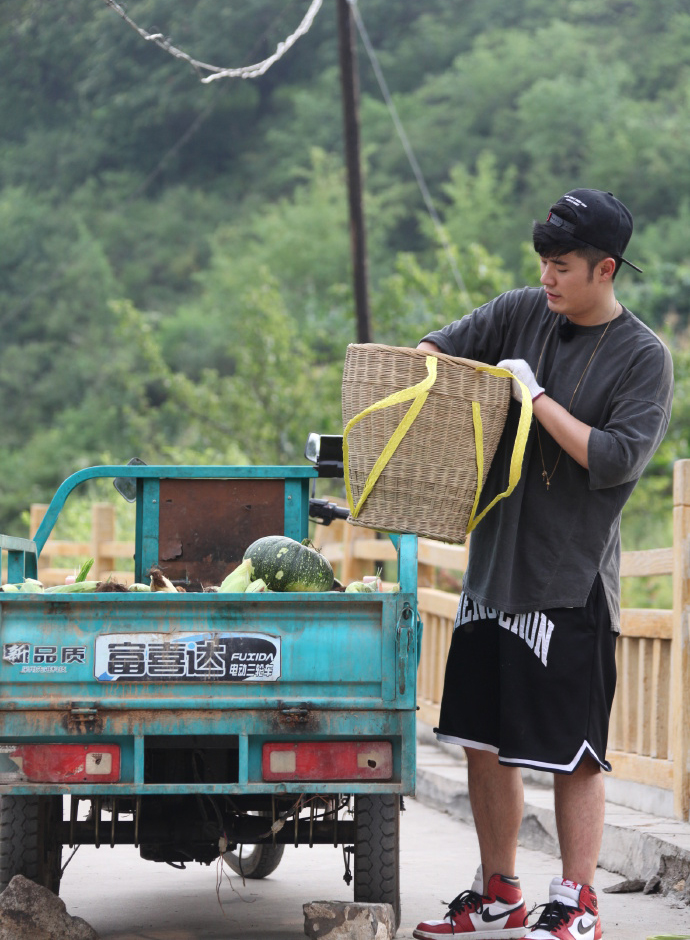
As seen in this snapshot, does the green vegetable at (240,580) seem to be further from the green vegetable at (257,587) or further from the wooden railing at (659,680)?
the wooden railing at (659,680)

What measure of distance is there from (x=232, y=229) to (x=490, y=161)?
11973 mm

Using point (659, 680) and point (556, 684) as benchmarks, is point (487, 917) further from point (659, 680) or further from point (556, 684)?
point (659, 680)

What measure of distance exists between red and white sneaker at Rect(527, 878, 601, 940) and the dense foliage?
27914 millimetres

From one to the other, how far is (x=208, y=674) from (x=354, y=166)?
13554 millimetres

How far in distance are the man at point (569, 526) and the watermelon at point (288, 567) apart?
0.54 meters

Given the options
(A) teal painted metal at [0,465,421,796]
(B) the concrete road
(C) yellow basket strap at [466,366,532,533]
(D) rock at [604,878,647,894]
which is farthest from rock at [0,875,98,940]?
(D) rock at [604,878,647,894]

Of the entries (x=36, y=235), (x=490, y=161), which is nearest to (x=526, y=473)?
→ (x=36, y=235)

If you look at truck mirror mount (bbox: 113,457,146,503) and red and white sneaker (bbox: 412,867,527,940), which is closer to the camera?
red and white sneaker (bbox: 412,867,527,940)

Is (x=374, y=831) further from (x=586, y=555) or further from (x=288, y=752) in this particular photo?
(x=586, y=555)

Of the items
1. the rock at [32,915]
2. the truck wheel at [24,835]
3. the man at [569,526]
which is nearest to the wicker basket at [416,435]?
the man at [569,526]

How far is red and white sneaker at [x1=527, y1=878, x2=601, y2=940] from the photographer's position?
3770mm

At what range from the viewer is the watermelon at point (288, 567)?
13.5 ft

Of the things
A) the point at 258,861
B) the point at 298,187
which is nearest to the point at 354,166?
the point at 258,861

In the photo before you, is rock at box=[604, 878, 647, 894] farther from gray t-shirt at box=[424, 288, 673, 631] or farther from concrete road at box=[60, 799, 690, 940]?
gray t-shirt at box=[424, 288, 673, 631]
